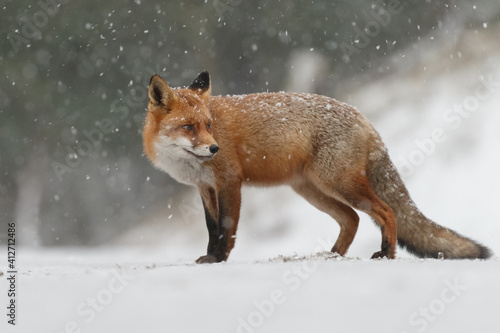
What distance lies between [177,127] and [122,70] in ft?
26.9

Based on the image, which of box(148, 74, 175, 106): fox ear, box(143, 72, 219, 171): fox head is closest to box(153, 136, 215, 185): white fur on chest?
box(143, 72, 219, 171): fox head

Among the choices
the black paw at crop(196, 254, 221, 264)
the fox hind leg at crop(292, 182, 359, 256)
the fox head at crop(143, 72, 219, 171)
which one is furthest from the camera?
the fox hind leg at crop(292, 182, 359, 256)

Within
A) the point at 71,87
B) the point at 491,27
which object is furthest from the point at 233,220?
the point at 491,27

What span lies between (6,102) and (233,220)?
9.99m

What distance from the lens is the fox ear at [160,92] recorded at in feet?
16.0

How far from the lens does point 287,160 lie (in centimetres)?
530

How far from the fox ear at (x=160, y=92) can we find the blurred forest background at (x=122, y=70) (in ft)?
23.5

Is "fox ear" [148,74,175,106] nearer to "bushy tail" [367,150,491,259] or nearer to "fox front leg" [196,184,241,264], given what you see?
"fox front leg" [196,184,241,264]

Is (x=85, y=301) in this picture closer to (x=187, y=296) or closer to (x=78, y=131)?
(x=187, y=296)

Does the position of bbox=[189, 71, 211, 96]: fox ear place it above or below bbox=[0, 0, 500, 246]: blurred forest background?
below

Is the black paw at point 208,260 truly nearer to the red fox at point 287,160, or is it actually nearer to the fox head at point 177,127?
the red fox at point 287,160

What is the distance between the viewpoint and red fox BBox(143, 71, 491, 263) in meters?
4.96

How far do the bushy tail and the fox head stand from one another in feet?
5.23

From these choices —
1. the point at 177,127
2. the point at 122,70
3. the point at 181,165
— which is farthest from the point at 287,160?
the point at 122,70
